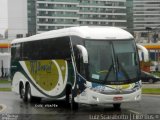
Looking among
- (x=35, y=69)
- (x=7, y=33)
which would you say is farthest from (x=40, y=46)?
(x=7, y=33)

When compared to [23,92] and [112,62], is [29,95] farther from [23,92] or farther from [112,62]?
[112,62]

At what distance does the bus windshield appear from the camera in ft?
61.3

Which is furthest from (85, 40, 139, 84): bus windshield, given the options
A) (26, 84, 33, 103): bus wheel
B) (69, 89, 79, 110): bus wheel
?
(26, 84, 33, 103): bus wheel

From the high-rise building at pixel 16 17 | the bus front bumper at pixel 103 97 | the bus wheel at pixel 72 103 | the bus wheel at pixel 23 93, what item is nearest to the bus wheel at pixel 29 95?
the bus wheel at pixel 23 93

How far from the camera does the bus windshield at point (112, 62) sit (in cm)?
1867

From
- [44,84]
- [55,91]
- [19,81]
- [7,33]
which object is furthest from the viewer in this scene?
[7,33]

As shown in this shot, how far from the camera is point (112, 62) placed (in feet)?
61.7

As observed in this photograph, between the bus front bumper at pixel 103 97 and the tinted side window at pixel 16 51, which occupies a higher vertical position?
the tinted side window at pixel 16 51

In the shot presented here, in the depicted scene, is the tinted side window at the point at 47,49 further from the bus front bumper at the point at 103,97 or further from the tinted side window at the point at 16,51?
the bus front bumper at the point at 103,97

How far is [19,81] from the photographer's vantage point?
27562 mm

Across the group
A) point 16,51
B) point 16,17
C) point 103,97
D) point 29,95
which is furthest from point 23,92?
point 16,17

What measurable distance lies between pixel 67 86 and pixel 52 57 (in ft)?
7.03

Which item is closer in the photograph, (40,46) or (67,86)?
(67,86)

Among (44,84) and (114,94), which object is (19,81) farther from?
(114,94)
